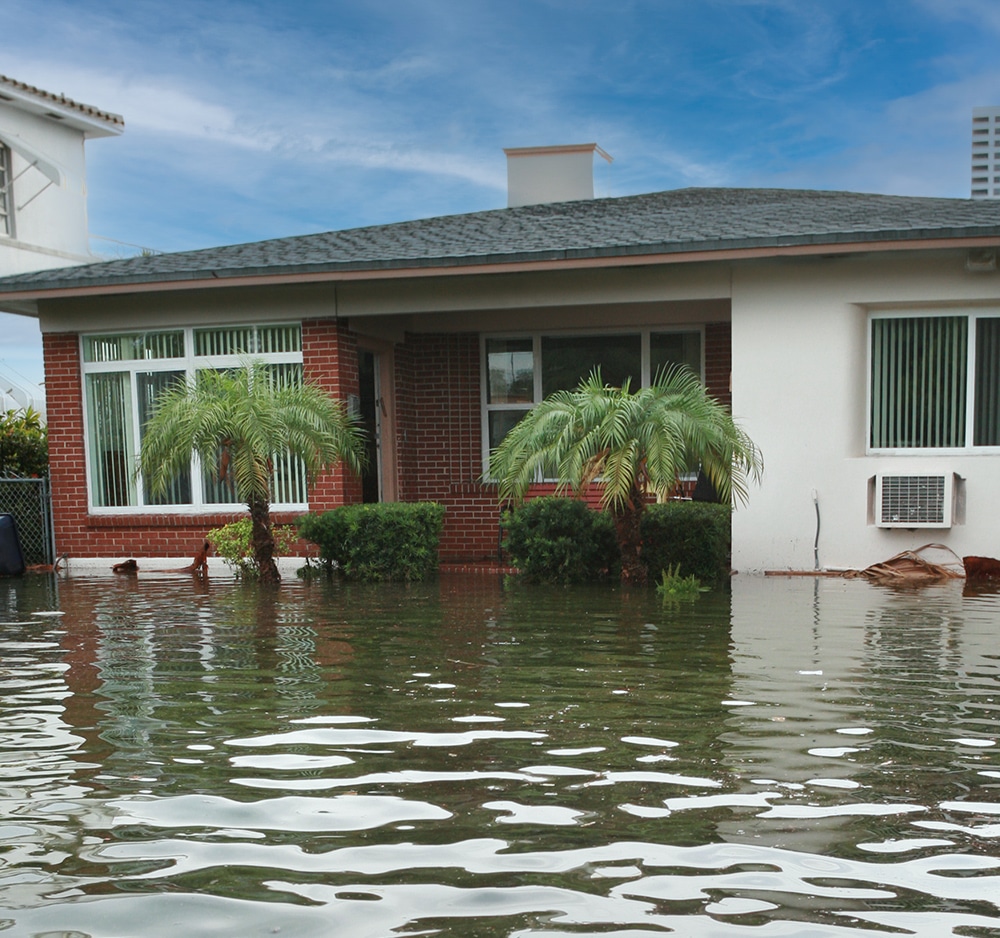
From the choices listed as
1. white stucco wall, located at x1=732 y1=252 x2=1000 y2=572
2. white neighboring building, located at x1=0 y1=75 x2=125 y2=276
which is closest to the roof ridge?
white neighboring building, located at x1=0 y1=75 x2=125 y2=276

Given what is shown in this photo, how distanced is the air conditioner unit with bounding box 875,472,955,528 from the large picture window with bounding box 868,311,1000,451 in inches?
22.5

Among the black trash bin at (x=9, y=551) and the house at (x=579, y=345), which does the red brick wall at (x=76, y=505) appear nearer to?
the house at (x=579, y=345)

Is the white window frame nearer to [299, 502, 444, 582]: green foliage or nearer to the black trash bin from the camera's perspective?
[299, 502, 444, 582]: green foliage

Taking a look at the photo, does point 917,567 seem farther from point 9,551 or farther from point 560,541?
point 9,551

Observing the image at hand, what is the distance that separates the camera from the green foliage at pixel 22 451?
14984mm

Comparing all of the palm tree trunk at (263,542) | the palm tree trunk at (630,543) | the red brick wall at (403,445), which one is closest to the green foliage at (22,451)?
the red brick wall at (403,445)

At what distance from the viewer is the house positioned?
1112 cm

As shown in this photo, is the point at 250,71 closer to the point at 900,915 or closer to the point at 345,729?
the point at 345,729

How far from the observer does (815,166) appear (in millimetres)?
71375

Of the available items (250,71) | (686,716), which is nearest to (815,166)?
(250,71)

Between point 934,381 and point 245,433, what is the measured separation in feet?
23.4

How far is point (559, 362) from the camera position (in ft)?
47.9

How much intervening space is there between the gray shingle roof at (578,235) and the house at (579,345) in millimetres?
38

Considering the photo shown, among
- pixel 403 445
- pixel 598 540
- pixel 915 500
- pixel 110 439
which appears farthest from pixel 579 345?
pixel 110 439
